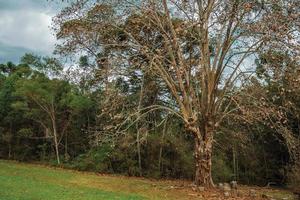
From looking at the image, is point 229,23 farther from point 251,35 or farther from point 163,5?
point 163,5

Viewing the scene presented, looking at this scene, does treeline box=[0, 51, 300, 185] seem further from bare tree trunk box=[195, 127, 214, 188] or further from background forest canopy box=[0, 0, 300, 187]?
bare tree trunk box=[195, 127, 214, 188]

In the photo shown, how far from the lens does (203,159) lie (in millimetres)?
16688

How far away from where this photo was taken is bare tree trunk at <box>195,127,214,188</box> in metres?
16.7

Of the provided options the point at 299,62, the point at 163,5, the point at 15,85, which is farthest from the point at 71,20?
the point at 15,85

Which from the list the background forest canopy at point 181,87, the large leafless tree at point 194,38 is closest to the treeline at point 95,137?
the background forest canopy at point 181,87

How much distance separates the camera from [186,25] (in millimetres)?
15117

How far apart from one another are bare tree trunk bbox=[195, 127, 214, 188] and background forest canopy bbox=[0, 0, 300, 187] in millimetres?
39

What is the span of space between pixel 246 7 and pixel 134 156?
44.4 ft

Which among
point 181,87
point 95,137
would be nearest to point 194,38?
point 181,87

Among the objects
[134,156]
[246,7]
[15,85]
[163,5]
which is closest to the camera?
[246,7]

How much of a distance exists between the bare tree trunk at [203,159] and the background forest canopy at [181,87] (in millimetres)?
39

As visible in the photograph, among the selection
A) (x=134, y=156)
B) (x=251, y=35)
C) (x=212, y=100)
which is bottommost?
(x=134, y=156)

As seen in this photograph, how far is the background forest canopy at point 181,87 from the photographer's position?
1514 centimetres

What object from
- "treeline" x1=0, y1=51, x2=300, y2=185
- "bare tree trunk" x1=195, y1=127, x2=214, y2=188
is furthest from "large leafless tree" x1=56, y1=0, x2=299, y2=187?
"treeline" x1=0, y1=51, x2=300, y2=185
